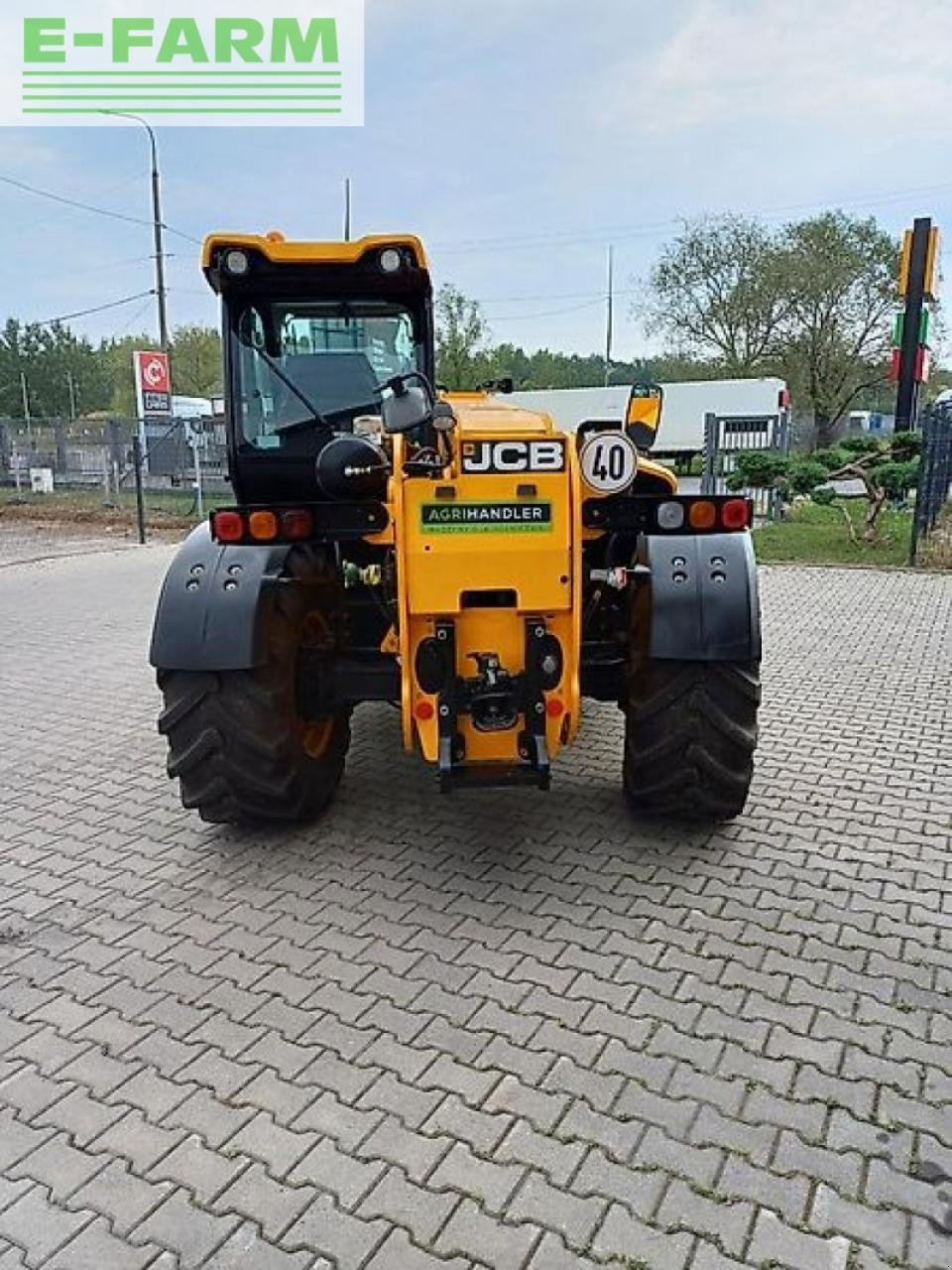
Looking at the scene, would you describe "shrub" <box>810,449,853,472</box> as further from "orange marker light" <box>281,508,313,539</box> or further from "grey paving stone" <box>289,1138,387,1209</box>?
"grey paving stone" <box>289,1138,387,1209</box>

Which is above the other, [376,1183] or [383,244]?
[383,244]

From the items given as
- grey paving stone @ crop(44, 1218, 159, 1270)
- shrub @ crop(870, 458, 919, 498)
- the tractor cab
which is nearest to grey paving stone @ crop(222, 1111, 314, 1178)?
grey paving stone @ crop(44, 1218, 159, 1270)

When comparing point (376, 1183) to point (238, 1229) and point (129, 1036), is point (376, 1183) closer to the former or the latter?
point (238, 1229)

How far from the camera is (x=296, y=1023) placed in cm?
290

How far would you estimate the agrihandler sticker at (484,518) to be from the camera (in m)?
3.34

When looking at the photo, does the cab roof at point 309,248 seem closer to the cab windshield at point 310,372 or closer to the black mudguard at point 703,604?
the cab windshield at point 310,372

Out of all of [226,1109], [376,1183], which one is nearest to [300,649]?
[226,1109]

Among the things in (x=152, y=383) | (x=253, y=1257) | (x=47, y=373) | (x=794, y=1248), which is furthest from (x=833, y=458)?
(x=47, y=373)

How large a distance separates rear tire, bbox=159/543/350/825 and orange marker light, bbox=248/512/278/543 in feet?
0.74

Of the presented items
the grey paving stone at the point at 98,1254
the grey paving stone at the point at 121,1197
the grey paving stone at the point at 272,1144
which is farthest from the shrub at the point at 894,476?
the grey paving stone at the point at 98,1254

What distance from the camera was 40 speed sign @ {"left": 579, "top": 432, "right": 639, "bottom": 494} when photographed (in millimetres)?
3516

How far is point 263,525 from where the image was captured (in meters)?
3.85

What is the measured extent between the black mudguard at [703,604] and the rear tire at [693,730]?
3.2 inches

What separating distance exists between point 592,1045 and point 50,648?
6707 millimetres
